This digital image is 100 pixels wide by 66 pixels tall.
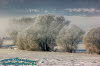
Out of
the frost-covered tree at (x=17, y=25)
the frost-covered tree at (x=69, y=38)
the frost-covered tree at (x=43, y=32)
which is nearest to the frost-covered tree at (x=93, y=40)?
the frost-covered tree at (x=69, y=38)

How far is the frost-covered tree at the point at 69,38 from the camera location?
4.42 meters

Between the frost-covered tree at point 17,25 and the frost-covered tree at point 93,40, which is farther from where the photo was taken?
the frost-covered tree at point 17,25

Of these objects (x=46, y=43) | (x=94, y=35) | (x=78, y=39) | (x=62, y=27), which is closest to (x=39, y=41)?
(x=46, y=43)

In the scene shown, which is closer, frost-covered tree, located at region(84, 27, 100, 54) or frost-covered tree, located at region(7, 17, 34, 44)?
frost-covered tree, located at region(84, 27, 100, 54)

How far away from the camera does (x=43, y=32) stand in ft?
14.9

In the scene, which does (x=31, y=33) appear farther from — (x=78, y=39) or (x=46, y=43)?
(x=78, y=39)

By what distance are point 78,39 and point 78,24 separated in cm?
44

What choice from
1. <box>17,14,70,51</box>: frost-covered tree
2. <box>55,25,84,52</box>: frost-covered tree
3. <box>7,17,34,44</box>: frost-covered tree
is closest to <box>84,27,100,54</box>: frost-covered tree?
<box>55,25,84,52</box>: frost-covered tree

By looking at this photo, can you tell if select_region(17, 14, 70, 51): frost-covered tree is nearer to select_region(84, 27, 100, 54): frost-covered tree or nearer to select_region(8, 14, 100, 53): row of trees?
select_region(8, 14, 100, 53): row of trees

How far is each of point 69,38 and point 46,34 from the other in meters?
0.52

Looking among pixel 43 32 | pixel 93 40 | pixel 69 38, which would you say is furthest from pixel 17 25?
pixel 93 40

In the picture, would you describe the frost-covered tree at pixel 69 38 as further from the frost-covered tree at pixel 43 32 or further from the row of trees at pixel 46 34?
the frost-covered tree at pixel 43 32

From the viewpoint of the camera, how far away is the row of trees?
14.4 feet

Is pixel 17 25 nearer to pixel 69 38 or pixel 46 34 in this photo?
pixel 46 34
